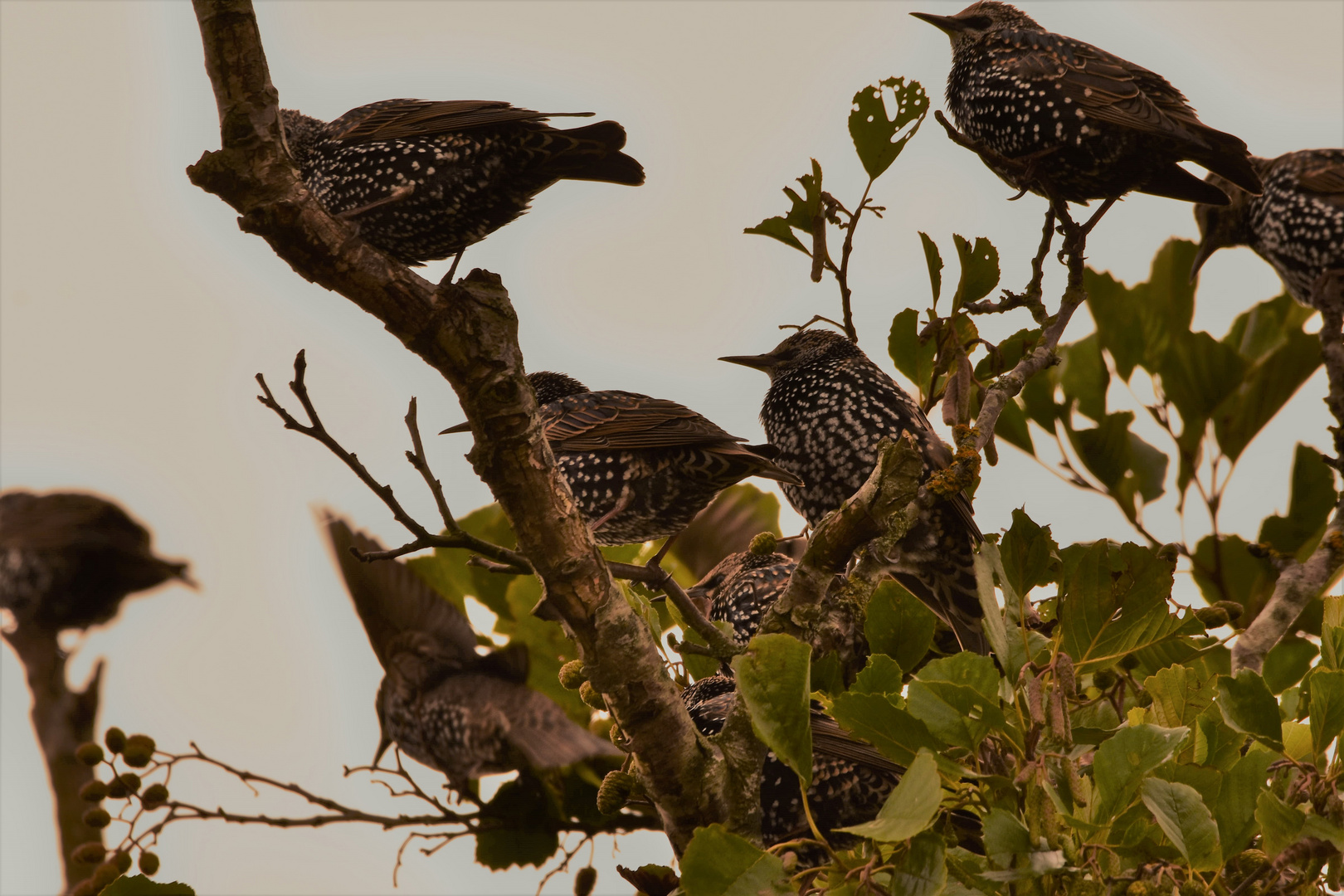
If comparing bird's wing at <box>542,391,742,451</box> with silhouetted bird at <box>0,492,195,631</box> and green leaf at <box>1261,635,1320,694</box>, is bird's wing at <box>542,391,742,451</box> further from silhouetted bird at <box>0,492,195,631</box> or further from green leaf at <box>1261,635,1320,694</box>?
silhouetted bird at <box>0,492,195,631</box>

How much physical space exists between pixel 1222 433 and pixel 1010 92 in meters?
1.44

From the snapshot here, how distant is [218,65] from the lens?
1.52m

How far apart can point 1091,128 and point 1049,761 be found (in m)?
1.83

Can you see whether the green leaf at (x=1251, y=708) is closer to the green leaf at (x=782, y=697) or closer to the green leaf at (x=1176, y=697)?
the green leaf at (x=1176, y=697)

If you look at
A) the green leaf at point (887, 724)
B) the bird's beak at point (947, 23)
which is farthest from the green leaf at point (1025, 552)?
the bird's beak at point (947, 23)

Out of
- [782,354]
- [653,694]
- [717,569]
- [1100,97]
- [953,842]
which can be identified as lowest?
[953,842]

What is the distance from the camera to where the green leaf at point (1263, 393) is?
374 cm

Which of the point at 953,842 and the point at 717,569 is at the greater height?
the point at 717,569

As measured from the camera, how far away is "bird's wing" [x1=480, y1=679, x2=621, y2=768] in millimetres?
3000

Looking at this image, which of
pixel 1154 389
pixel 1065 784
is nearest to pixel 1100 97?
pixel 1154 389

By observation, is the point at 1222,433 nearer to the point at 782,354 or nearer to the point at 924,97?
the point at 782,354

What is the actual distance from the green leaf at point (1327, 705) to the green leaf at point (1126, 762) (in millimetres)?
255

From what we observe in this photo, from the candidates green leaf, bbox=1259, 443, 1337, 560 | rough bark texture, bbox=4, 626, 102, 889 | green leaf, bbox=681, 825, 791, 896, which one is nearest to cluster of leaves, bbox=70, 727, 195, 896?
rough bark texture, bbox=4, 626, 102, 889

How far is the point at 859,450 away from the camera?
2877 mm
